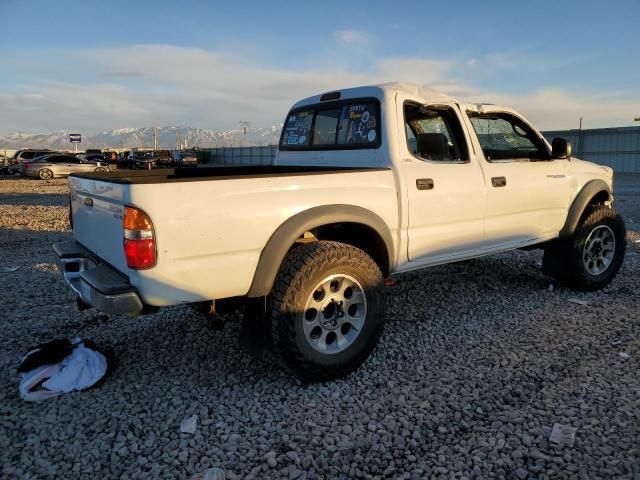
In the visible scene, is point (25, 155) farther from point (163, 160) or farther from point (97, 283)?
point (97, 283)

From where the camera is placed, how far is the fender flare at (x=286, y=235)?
2.99m

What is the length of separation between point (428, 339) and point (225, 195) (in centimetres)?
220

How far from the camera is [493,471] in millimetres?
2414

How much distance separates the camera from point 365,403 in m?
3.08

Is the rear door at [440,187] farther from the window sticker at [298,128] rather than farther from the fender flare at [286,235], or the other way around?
the window sticker at [298,128]

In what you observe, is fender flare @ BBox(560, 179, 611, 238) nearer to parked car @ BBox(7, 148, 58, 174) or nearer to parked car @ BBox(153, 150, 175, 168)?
parked car @ BBox(153, 150, 175, 168)

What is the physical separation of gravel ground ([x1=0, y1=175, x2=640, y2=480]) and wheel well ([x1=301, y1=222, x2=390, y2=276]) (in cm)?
76

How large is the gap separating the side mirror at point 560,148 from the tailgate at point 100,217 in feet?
13.4

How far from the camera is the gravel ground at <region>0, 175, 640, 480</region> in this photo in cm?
252

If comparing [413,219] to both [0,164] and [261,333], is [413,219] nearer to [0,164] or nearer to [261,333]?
[261,333]

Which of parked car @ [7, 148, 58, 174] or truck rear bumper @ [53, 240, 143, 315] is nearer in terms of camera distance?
truck rear bumper @ [53, 240, 143, 315]

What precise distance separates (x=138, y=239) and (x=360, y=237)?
1677 mm

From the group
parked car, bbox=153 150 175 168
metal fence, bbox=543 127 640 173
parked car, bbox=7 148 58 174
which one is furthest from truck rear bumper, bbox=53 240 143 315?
parked car, bbox=153 150 175 168

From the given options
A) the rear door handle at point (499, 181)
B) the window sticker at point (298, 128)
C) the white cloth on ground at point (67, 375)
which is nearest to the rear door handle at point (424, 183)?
the rear door handle at point (499, 181)
